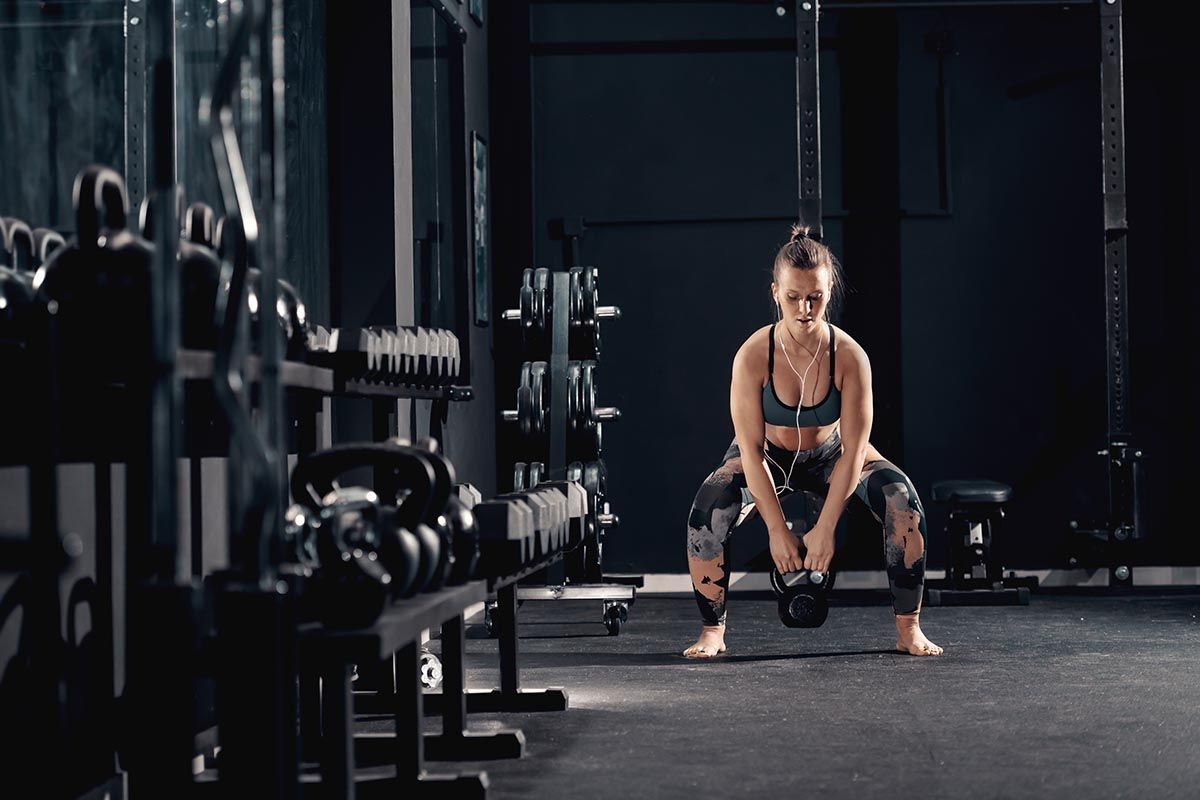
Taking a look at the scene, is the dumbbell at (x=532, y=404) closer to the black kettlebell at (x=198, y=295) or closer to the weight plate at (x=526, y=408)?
the weight plate at (x=526, y=408)

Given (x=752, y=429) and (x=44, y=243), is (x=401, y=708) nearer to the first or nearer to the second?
(x=44, y=243)

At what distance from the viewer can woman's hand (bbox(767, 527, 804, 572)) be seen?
413cm

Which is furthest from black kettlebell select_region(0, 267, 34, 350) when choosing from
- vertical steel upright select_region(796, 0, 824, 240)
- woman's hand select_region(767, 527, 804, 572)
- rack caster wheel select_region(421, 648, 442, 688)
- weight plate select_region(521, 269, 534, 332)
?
vertical steel upright select_region(796, 0, 824, 240)

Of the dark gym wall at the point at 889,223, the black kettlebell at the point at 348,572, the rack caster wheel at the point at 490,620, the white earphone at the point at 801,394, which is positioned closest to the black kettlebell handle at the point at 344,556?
the black kettlebell at the point at 348,572

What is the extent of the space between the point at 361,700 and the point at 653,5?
4081mm

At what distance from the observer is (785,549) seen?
413 centimetres

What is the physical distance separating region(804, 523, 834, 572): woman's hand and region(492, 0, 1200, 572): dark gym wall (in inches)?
96.5

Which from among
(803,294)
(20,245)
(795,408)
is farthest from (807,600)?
(20,245)

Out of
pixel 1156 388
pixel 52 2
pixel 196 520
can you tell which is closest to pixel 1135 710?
pixel 196 520

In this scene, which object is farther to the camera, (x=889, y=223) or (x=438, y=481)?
(x=889, y=223)

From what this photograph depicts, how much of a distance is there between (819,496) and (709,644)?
0.56 m

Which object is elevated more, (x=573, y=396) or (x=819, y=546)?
(x=573, y=396)

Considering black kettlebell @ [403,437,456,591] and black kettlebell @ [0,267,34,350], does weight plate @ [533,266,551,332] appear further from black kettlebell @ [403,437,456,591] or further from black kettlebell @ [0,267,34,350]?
black kettlebell @ [0,267,34,350]

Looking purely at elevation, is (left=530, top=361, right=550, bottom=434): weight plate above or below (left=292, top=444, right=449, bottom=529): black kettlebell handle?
above
